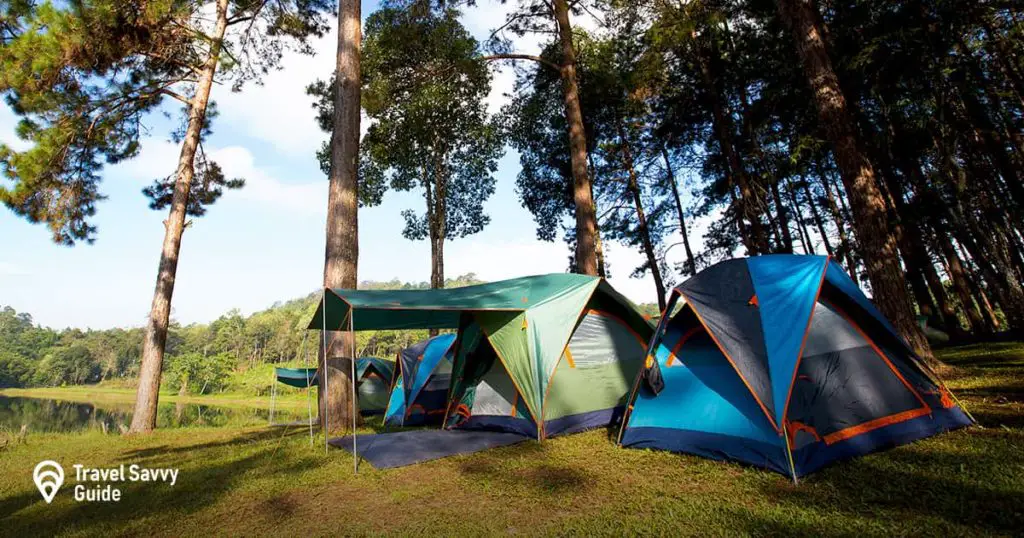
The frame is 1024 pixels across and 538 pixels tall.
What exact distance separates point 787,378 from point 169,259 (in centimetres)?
1047

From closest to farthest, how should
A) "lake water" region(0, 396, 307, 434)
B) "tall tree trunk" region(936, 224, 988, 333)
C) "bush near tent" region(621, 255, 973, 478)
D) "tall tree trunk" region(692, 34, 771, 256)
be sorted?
1. "bush near tent" region(621, 255, 973, 478)
2. "tall tree trunk" region(692, 34, 771, 256)
3. "tall tree trunk" region(936, 224, 988, 333)
4. "lake water" region(0, 396, 307, 434)

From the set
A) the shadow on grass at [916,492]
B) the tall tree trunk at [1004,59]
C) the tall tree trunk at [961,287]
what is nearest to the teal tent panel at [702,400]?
the shadow on grass at [916,492]

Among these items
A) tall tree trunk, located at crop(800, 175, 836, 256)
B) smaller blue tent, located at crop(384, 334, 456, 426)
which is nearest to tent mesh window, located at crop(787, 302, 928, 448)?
smaller blue tent, located at crop(384, 334, 456, 426)

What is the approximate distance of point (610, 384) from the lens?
5.82 meters

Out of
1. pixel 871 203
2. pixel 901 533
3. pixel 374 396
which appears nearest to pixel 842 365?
pixel 901 533

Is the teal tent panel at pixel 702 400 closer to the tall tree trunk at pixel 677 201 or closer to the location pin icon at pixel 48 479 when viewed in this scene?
the location pin icon at pixel 48 479

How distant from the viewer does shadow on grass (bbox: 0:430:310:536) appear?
127 inches

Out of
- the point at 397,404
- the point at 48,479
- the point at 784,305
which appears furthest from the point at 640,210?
the point at 48,479

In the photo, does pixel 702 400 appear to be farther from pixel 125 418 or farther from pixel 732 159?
pixel 125 418

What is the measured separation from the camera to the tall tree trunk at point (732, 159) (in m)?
11.4

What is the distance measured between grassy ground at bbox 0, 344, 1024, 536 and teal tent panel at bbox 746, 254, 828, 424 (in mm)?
725

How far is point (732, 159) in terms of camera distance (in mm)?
11633

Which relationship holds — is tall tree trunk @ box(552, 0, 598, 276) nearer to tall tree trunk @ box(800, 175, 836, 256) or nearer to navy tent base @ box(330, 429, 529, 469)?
navy tent base @ box(330, 429, 529, 469)

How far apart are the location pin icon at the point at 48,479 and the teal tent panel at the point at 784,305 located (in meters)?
6.39
